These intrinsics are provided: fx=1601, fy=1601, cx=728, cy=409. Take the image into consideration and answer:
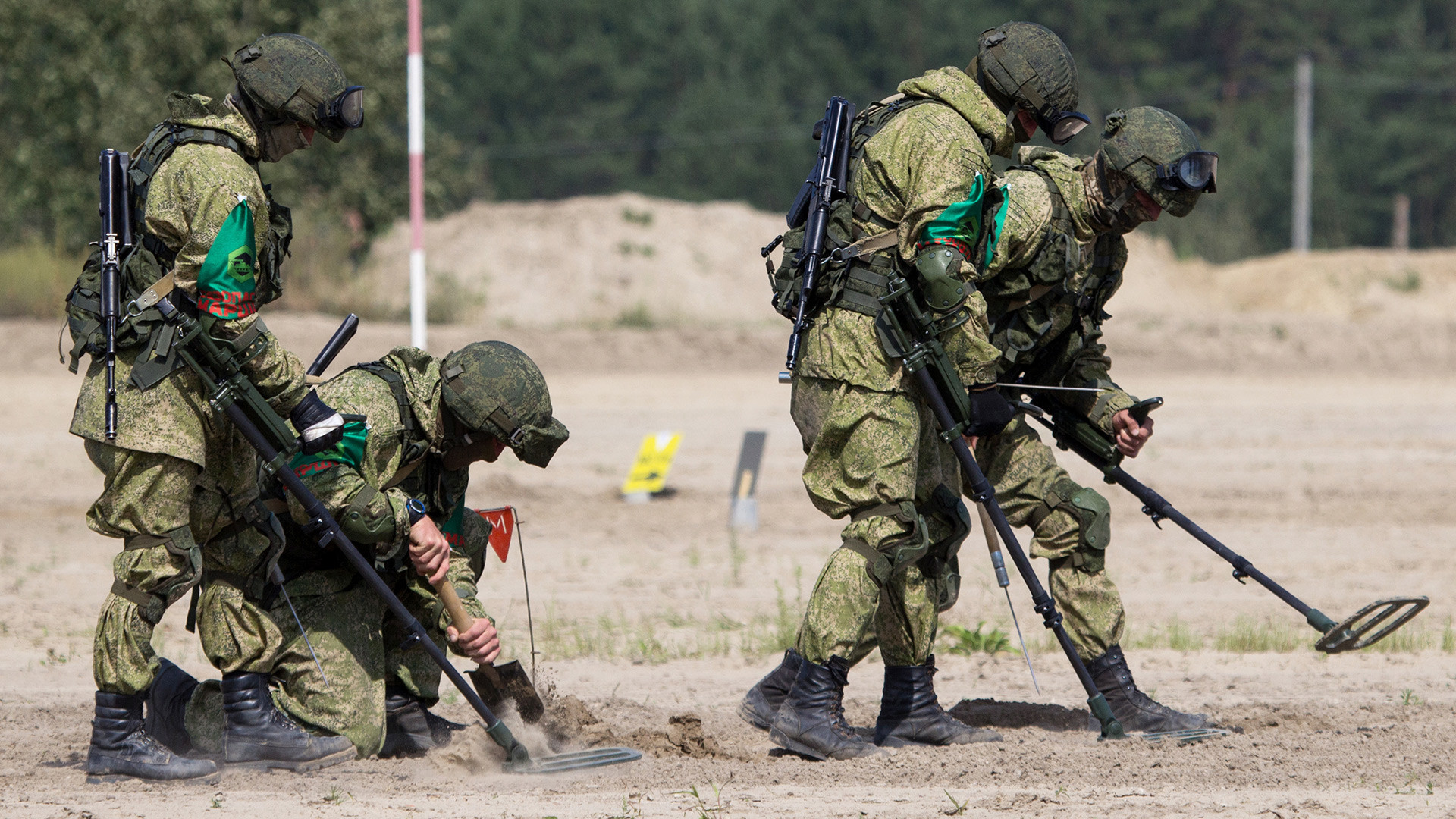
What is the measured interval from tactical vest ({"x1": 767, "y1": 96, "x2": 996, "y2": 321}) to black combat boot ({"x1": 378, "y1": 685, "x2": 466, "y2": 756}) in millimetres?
1926

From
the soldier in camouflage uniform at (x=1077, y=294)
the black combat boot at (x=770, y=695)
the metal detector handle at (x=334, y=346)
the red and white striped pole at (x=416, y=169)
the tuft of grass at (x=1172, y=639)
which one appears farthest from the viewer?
the red and white striped pole at (x=416, y=169)

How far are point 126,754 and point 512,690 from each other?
1.27 m

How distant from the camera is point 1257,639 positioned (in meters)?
7.48

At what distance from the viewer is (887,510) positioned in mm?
5316

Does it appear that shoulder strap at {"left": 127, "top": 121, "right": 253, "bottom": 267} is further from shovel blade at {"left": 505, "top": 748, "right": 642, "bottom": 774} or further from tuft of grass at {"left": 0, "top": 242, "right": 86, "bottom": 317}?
tuft of grass at {"left": 0, "top": 242, "right": 86, "bottom": 317}

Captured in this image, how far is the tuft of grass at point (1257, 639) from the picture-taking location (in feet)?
24.3

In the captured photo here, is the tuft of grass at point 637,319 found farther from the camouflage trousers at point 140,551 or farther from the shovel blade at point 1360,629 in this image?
the camouflage trousers at point 140,551

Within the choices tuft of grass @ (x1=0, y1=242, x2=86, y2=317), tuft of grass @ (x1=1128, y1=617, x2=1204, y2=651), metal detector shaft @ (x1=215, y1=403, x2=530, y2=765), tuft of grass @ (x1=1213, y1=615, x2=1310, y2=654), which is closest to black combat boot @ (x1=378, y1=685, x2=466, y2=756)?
metal detector shaft @ (x1=215, y1=403, x2=530, y2=765)

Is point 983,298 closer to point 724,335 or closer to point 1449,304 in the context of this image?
point 724,335

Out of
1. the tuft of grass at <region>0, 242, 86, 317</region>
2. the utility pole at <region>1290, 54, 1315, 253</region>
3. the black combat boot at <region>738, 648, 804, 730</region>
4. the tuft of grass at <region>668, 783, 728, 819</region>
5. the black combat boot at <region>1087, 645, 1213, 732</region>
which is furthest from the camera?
the utility pole at <region>1290, 54, 1315, 253</region>

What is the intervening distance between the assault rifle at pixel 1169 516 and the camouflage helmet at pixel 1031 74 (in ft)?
3.56

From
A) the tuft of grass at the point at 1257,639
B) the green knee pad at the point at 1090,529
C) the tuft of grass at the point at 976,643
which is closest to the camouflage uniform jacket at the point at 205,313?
the green knee pad at the point at 1090,529

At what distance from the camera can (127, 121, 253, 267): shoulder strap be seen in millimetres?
4910

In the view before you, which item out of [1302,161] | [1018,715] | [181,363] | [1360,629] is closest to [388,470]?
[181,363]
